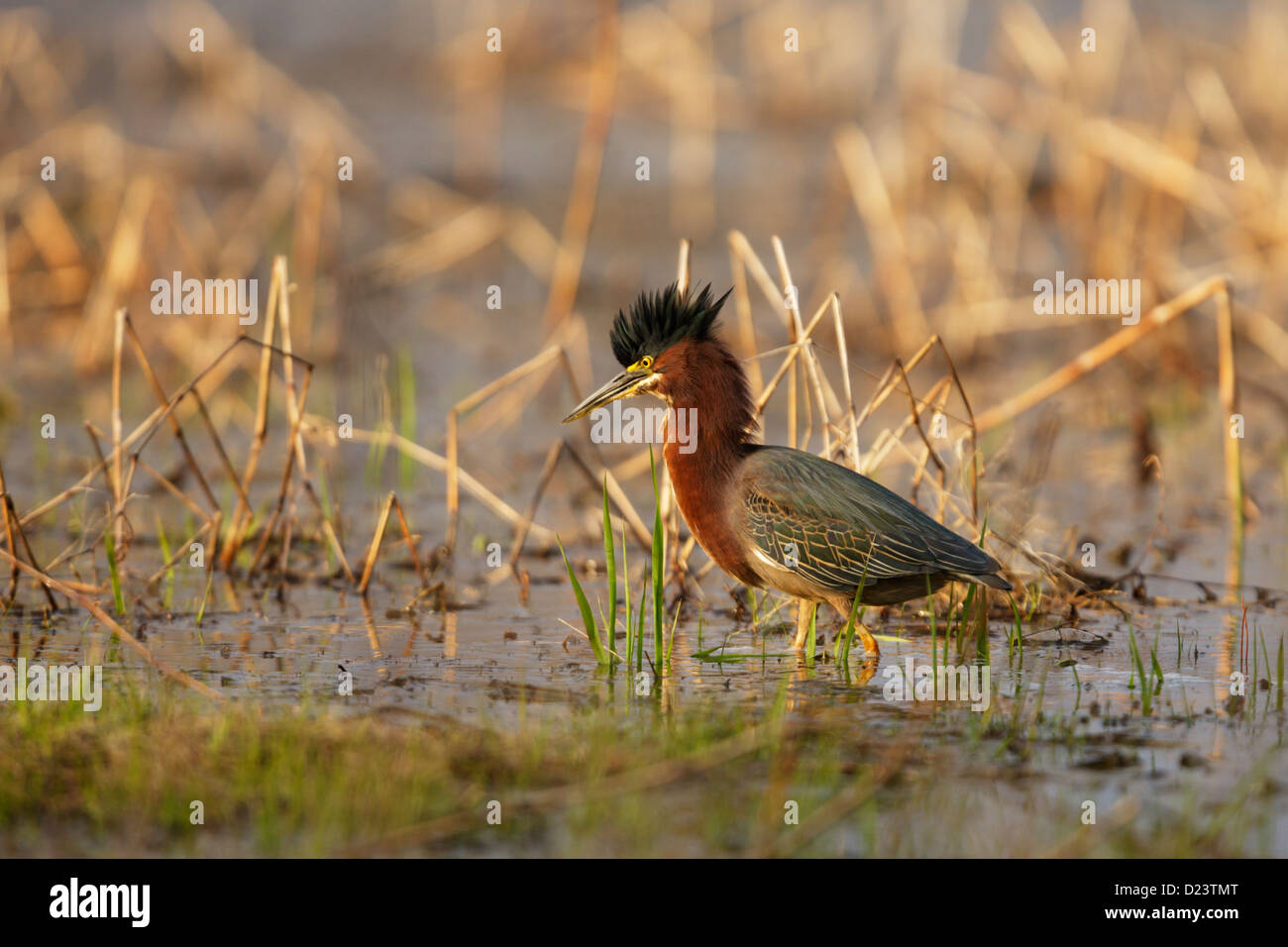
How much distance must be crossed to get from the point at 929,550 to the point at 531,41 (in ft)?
44.7

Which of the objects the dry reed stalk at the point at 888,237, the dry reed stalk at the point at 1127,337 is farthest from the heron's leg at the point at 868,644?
the dry reed stalk at the point at 888,237

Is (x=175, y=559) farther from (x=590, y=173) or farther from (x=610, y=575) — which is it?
(x=590, y=173)

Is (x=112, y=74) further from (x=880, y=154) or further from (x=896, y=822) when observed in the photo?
(x=896, y=822)

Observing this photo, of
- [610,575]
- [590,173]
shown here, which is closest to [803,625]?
[610,575]

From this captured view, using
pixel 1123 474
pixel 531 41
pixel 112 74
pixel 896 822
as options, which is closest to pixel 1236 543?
pixel 1123 474

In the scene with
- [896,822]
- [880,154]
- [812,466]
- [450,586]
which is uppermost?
[880,154]

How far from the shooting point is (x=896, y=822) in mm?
4785

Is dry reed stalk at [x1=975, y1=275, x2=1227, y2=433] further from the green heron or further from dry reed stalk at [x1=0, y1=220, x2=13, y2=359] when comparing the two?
dry reed stalk at [x1=0, y1=220, x2=13, y2=359]

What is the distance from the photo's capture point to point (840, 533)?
6430 mm

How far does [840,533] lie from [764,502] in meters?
0.33

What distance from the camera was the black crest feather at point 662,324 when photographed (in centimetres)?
665

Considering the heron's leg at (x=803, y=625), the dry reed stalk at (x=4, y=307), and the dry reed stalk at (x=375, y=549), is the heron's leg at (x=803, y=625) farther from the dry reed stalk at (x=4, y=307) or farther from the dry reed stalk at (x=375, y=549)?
the dry reed stalk at (x=4, y=307)

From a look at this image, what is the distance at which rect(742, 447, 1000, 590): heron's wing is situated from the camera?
6.40 m

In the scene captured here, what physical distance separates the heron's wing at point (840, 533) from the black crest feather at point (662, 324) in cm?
60
